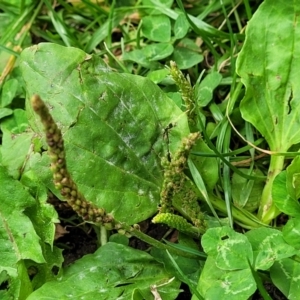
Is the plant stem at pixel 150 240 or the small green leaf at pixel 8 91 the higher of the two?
the small green leaf at pixel 8 91

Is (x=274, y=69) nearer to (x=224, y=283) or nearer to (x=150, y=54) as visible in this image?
(x=150, y=54)

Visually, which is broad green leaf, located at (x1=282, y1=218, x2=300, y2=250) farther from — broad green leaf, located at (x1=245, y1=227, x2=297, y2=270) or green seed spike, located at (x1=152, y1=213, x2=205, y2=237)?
green seed spike, located at (x1=152, y1=213, x2=205, y2=237)

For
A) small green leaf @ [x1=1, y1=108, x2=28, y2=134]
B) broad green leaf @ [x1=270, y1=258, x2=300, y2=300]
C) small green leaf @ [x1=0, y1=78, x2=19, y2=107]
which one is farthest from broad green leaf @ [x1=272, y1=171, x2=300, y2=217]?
small green leaf @ [x1=0, y1=78, x2=19, y2=107]

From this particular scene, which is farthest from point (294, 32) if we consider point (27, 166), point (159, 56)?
point (27, 166)

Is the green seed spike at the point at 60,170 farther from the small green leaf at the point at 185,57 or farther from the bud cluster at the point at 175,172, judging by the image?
the small green leaf at the point at 185,57

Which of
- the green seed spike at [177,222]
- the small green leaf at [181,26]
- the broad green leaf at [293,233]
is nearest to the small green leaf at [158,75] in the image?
the small green leaf at [181,26]

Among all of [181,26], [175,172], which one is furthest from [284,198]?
[181,26]

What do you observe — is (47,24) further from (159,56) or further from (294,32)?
(294,32)
